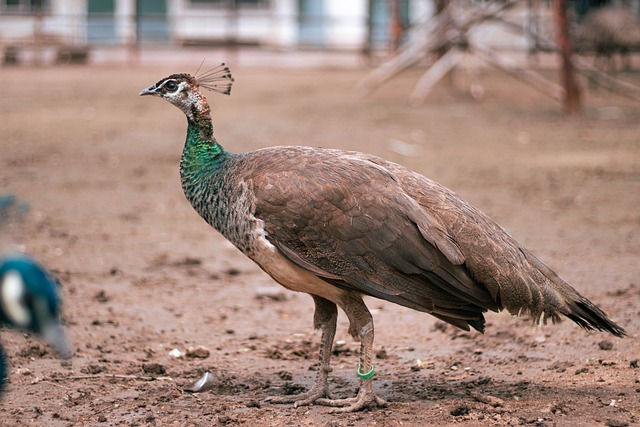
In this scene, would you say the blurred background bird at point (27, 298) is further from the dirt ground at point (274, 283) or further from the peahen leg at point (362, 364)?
the peahen leg at point (362, 364)

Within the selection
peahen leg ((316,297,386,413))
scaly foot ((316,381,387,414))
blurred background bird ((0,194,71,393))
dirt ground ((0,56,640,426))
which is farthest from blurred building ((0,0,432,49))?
blurred background bird ((0,194,71,393))

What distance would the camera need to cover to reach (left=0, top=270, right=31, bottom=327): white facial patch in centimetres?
293

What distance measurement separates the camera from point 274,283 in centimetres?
736

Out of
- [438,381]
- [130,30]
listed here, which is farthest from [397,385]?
[130,30]

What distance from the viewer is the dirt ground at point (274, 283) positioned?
477 cm

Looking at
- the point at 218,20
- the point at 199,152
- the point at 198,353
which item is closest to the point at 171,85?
the point at 199,152

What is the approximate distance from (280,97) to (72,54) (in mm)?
9353

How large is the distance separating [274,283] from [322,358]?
7.89ft

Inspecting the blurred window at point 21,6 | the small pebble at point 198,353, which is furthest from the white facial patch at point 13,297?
the blurred window at point 21,6

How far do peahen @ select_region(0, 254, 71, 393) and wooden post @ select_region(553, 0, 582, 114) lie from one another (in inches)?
526

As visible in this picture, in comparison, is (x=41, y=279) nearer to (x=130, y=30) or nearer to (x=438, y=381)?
(x=438, y=381)

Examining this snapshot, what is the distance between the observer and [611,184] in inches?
418

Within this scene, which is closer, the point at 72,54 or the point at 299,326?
the point at 299,326

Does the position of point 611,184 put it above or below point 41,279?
below
